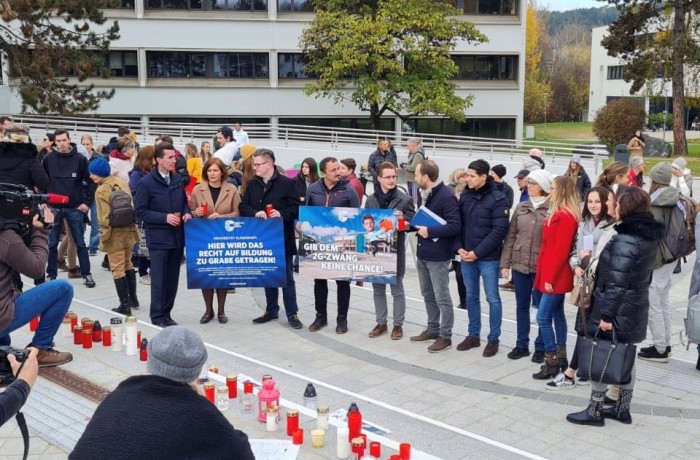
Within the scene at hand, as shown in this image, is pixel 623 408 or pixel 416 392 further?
pixel 416 392

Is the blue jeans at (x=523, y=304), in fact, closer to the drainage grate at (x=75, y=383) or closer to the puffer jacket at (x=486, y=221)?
the puffer jacket at (x=486, y=221)

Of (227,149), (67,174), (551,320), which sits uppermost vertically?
(227,149)

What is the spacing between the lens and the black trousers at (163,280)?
9.24 m

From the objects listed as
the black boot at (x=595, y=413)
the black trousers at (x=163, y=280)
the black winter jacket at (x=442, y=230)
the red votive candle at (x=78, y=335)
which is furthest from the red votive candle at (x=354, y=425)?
the black trousers at (x=163, y=280)

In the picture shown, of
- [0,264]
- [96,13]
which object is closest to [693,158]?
[96,13]

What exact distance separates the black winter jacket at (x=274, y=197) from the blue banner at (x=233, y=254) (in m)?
0.19

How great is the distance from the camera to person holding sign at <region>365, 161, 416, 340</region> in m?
8.70

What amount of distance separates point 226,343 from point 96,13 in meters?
25.4

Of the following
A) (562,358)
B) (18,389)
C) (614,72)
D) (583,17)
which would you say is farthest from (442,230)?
(583,17)

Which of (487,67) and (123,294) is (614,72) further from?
(123,294)

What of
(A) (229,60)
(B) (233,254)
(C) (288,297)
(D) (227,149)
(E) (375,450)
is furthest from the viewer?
Answer: (A) (229,60)

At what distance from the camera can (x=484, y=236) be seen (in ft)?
26.6

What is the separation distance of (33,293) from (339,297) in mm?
A: 3558

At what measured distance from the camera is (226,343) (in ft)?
28.8
